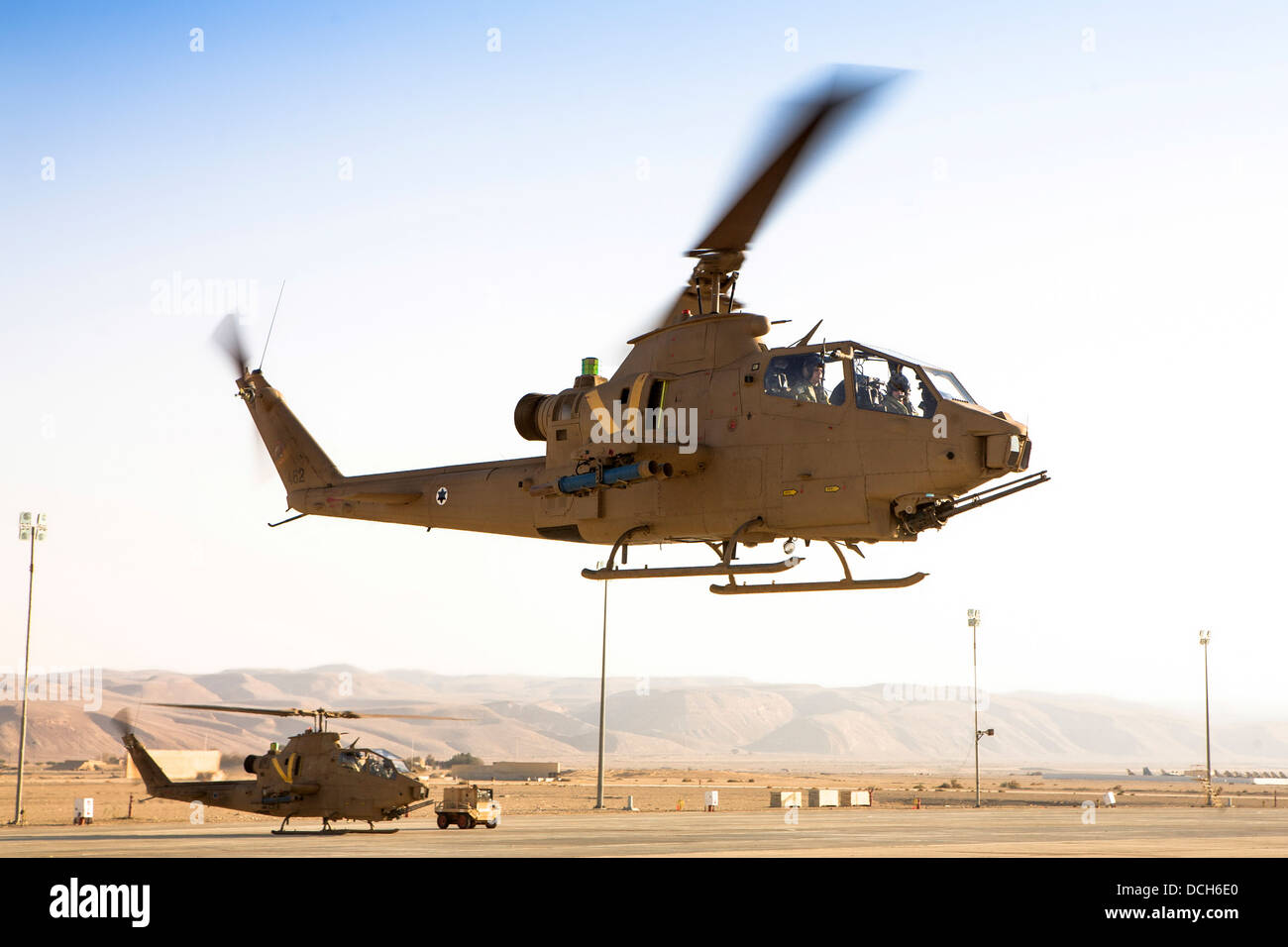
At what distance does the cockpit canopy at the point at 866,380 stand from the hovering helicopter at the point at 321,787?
16393 millimetres

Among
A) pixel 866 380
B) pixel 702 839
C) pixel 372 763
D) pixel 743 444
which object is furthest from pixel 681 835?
pixel 866 380

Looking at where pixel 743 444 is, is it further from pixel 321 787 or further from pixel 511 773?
pixel 511 773

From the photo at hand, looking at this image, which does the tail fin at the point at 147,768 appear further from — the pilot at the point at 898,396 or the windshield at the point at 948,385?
the windshield at the point at 948,385

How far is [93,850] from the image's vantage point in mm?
24469

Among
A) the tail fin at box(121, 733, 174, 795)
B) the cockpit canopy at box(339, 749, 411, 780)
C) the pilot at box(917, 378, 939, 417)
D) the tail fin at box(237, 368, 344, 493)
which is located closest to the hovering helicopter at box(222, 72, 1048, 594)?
the pilot at box(917, 378, 939, 417)

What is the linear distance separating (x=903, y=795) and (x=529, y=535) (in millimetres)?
59944

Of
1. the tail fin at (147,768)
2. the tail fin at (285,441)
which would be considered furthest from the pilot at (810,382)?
the tail fin at (147,768)

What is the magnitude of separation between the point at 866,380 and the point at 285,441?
12.3 metres

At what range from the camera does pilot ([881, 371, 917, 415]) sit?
15664 millimetres

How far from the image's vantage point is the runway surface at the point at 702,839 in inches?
943

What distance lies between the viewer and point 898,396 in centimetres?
1574

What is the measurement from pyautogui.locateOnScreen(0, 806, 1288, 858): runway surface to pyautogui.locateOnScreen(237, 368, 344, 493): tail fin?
6803mm
